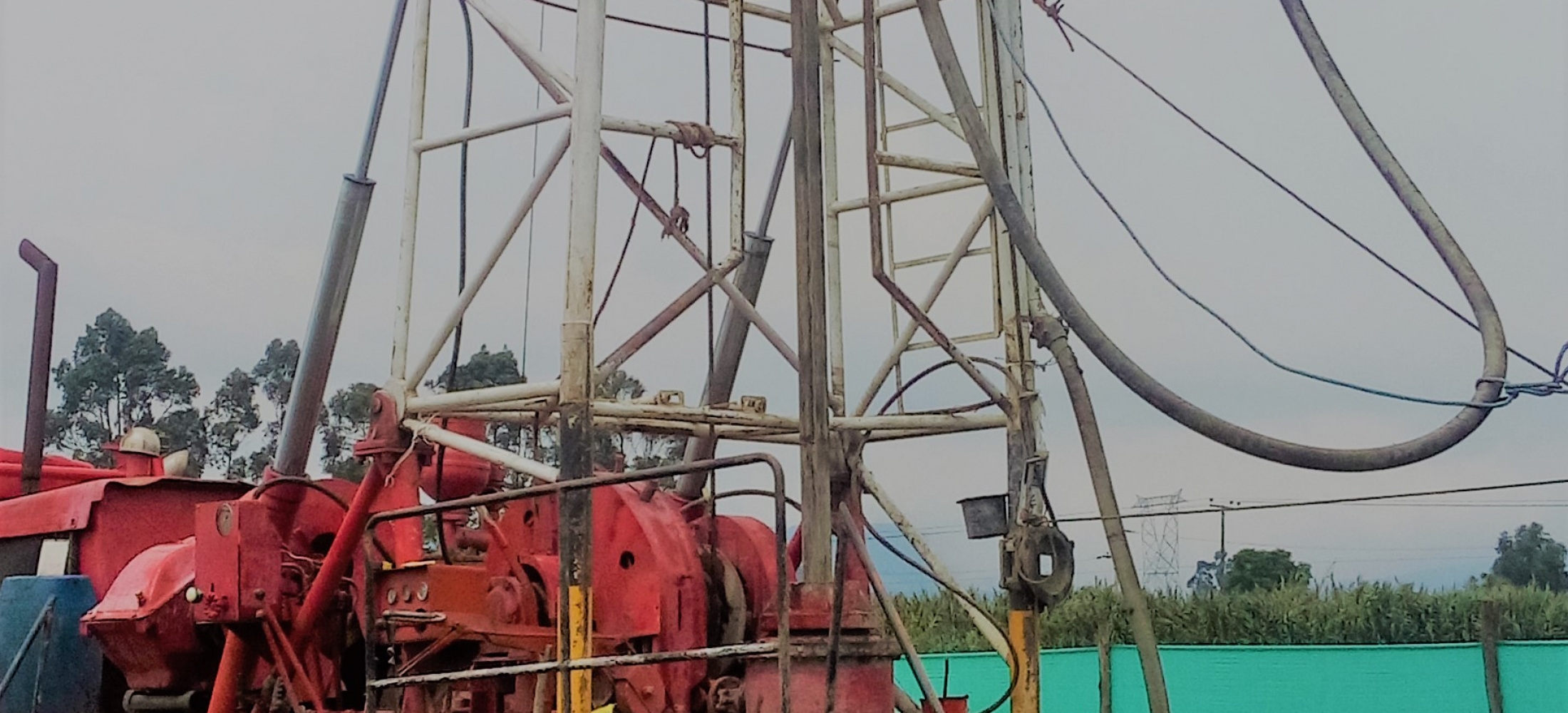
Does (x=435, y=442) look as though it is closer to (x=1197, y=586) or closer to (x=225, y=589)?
(x=225, y=589)

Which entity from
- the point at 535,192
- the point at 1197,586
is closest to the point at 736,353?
the point at 535,192

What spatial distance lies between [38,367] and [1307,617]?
450 inches

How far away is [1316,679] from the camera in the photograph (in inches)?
446

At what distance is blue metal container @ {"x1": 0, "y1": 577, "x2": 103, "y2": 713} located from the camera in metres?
8.18

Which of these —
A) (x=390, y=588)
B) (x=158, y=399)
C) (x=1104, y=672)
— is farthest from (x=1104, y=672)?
(x=158, y=399)

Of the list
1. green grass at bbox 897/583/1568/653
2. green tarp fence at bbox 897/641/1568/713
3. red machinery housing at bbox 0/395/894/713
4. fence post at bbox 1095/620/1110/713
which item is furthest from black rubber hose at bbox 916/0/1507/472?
green grass at bbox 897/583/1568/653

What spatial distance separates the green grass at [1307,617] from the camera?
590 inches

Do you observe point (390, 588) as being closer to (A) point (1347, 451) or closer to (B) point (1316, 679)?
(A) point (1347, 451)

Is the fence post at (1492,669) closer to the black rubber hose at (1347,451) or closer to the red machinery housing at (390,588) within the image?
the red machinery housing at (390,588)

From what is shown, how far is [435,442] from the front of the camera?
7441 mm

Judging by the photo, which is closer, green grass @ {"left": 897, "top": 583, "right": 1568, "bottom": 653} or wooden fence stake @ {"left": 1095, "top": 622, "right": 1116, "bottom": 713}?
wooden fence stake @ {"left": 1095, "top": 622, "right": 1116, "bottom": 713}

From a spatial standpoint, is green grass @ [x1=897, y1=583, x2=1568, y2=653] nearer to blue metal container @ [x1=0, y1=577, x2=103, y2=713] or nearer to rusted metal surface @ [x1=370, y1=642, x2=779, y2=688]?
blue metal container @ [x1=0, y1=577, x2=103, y2=713]

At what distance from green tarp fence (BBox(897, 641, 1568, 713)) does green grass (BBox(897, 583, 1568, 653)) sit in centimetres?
148

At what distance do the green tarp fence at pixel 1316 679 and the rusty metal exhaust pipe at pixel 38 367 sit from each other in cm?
564
